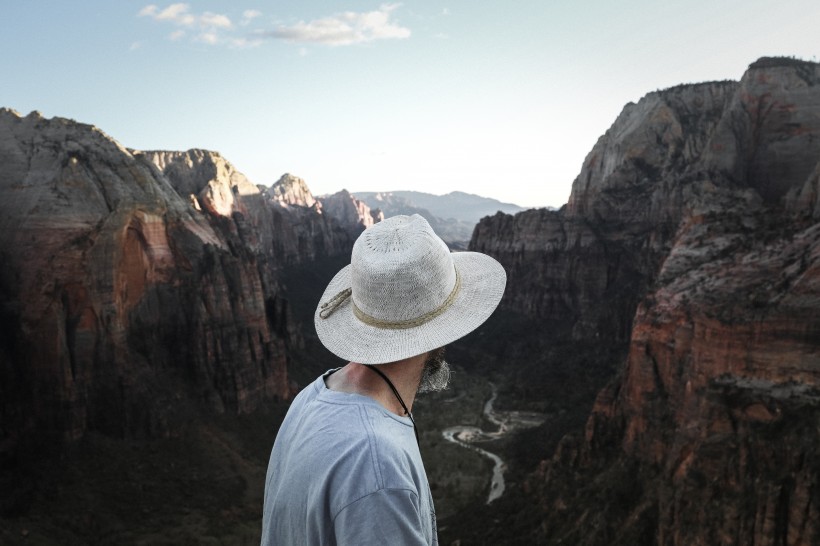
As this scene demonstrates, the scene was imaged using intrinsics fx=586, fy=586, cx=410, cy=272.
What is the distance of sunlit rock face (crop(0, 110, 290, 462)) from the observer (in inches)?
1017

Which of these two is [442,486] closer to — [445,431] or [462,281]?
[445,431]

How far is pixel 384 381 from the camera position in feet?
9.51

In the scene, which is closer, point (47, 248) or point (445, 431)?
point (47, 248)

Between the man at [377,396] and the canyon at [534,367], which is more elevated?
the man at [377,396]

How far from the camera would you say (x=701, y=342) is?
17984 mm

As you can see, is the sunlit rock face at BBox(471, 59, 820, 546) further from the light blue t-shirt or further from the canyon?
the light blue t-shirt

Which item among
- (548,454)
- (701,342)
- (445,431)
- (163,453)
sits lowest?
(445,431)

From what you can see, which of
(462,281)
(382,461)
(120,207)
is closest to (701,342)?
(462,281)

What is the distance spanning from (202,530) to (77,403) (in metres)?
8.40

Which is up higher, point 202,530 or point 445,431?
point 202,530

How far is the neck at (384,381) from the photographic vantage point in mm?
2848

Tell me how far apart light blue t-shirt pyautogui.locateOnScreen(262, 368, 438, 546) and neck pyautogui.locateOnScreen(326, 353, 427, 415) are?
10 cm

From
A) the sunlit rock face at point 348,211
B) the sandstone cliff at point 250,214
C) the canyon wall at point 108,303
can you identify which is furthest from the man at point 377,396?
the sunlit rock face at point 348,211

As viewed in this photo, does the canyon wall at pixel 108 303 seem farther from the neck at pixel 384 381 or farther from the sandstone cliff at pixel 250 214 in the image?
the neck at pixel 384 381
